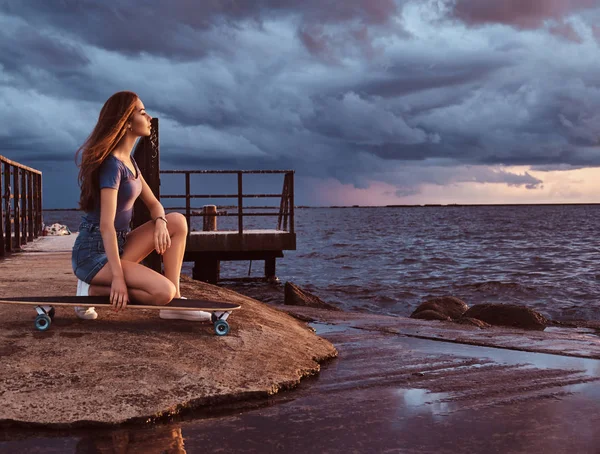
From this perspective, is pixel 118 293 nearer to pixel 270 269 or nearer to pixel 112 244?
pixel 112 244

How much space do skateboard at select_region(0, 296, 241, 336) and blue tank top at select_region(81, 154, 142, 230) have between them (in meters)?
0.53

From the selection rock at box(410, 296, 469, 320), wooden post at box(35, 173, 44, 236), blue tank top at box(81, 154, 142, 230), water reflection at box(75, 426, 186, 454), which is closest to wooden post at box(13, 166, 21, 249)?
wooden post at box(35, 173, 44, 236)

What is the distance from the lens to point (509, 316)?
9.57 m

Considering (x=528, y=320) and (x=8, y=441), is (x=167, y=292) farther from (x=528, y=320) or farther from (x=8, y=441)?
(x=528, y=320)

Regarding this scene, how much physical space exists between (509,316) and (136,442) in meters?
7.51

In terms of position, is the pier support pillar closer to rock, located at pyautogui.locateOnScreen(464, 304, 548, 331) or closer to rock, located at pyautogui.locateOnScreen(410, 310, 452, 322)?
rock, located at pyautogui.locateOnScreen(410, 310, 452, 322)

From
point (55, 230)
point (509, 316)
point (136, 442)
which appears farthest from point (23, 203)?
point (136, 442)

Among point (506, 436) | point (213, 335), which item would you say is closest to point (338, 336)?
point (213, 335)

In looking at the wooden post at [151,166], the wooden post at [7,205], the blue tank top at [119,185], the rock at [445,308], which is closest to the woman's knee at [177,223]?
the blue tank top at [119,185]

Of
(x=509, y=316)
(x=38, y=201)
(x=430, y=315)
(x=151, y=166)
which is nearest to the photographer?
(x=151, y=166)

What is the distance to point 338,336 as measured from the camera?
6121mm

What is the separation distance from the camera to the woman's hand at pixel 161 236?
447 cm

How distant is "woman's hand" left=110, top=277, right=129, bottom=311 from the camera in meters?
4.16

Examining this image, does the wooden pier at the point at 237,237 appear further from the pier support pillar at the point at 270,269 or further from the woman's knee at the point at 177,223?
the woman's knee at the point at 177,223
